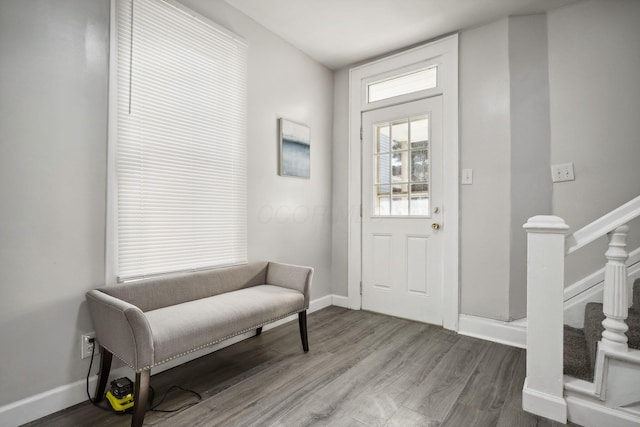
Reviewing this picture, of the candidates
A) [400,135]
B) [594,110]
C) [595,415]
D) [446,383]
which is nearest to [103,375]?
[446,383]

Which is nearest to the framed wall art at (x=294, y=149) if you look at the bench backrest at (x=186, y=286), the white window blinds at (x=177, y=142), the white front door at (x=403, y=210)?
the white window blinds at (x=177, y=142)

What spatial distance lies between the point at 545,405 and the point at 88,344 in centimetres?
240

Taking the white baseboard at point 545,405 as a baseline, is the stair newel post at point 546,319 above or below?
above

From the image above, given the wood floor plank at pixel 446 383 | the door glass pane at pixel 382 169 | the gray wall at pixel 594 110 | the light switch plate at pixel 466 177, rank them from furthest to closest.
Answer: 1. the door glass pane at pixel 382 169
2. the light switch plate at pixel 466 177
3. the gray wall at pixel 594 110
4. the wood floor plank at pixel 446 383

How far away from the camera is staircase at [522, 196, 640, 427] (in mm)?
1465

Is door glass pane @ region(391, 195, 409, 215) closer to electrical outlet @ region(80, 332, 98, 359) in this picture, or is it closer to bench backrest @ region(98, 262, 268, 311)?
bench backrest @ region(98, 262, 268, 311)

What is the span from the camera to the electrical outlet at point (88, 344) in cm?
172

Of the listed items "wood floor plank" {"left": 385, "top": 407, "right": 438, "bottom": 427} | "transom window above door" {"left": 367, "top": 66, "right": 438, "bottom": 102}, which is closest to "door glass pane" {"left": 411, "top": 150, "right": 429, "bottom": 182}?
"transom window above door" {"left": 367, "top": 66, "right": 438, "bottom": 102}

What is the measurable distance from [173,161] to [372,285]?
2.21m

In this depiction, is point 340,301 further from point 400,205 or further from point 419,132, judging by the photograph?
point 419,132

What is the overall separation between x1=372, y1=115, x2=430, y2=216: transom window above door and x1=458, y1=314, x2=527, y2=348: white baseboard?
1.00 metres

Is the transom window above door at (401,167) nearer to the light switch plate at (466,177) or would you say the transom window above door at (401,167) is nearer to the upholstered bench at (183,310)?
the light switch plate at (466,177)

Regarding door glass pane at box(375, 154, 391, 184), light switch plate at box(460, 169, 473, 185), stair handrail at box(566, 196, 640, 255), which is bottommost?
stair handrail at box(566, 196, 640, 255)

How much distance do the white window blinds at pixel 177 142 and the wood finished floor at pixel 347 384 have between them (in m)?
0.70
